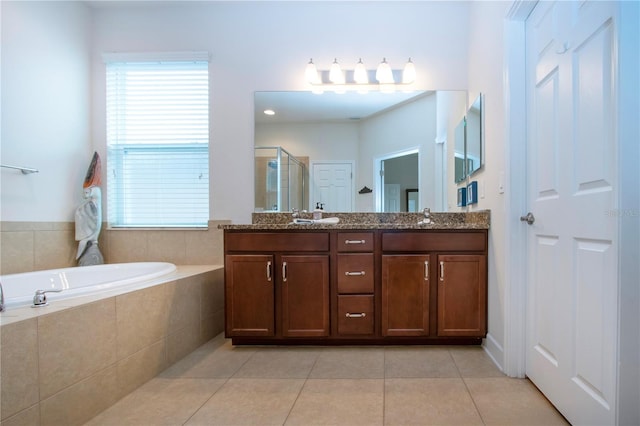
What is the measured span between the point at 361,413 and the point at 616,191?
129cm

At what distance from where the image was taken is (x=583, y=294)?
3.98ft

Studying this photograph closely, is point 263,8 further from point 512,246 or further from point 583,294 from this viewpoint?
point 583,294

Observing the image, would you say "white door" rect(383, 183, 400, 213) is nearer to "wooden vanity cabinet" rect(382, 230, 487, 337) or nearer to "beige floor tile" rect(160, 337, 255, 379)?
"wooden vanity cabinet" rect(382, 230, 487, 337)

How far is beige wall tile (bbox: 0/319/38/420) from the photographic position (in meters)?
1.07

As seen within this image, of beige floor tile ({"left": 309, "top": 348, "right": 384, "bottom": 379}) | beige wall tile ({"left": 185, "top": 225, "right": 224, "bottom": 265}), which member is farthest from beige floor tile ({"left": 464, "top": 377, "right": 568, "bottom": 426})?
beige wall tile ({"left": 185, "top": 225, "right": 224, "bottom": 265})

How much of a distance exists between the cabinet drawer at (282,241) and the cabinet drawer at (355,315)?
1.26 ft

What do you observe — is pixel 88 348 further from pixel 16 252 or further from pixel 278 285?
pixel 16 252

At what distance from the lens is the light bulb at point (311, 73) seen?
2572 millimetres

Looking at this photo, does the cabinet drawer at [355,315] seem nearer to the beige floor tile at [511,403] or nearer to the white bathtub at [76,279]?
the beige floor tile at [511,403]

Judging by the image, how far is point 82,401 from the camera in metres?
1.33

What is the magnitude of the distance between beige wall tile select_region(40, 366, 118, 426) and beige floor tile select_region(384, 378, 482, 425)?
126cm

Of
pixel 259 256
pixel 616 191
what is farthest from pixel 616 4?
pixel 259 256

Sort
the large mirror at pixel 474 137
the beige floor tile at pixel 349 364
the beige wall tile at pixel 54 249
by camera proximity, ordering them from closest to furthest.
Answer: the beige floor tile at pixel 349 364, the large mirror at pixel 474 137, the beige wall tile at pixel 54 249

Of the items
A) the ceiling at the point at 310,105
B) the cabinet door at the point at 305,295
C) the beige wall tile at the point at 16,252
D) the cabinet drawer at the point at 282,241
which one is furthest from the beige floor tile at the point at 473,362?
the beige wall tile at the point at 16,252
